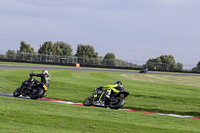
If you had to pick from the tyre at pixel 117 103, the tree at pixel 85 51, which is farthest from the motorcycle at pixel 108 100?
the tree at pixel 85 51

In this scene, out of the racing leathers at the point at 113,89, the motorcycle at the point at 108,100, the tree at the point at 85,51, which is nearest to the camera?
the motorcycle at the point at 108,100

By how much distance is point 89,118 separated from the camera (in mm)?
11562

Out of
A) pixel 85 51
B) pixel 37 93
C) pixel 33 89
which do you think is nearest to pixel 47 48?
pixel 85 51

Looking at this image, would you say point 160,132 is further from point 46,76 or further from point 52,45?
point 52,45

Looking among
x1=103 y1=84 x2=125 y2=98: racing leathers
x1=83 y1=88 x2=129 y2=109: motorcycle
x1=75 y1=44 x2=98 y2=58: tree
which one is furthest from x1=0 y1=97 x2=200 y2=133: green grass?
x1=75 y1=44 x2=98 y2=58: tree

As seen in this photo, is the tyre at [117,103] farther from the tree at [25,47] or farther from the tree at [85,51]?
the tree at [85,51]

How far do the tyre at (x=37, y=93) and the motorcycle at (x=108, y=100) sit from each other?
2.95 metres

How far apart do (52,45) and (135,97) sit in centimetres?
11636

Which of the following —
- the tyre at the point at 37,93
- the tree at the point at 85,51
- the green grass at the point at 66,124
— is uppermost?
the tree at the point at 85,51

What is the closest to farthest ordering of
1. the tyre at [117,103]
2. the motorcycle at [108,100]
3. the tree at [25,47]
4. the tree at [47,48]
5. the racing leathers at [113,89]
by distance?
the tyre at [117,103], the motorcycle at [108,100], the racing leathers at [113,89], the tree at [25,47], the tree at [47,48]

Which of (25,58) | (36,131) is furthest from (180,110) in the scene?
(25,58)

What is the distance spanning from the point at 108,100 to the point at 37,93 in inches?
181

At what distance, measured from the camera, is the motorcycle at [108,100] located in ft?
51.5

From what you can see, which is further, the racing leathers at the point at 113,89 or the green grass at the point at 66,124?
the racing leathers at the point at 113,89
